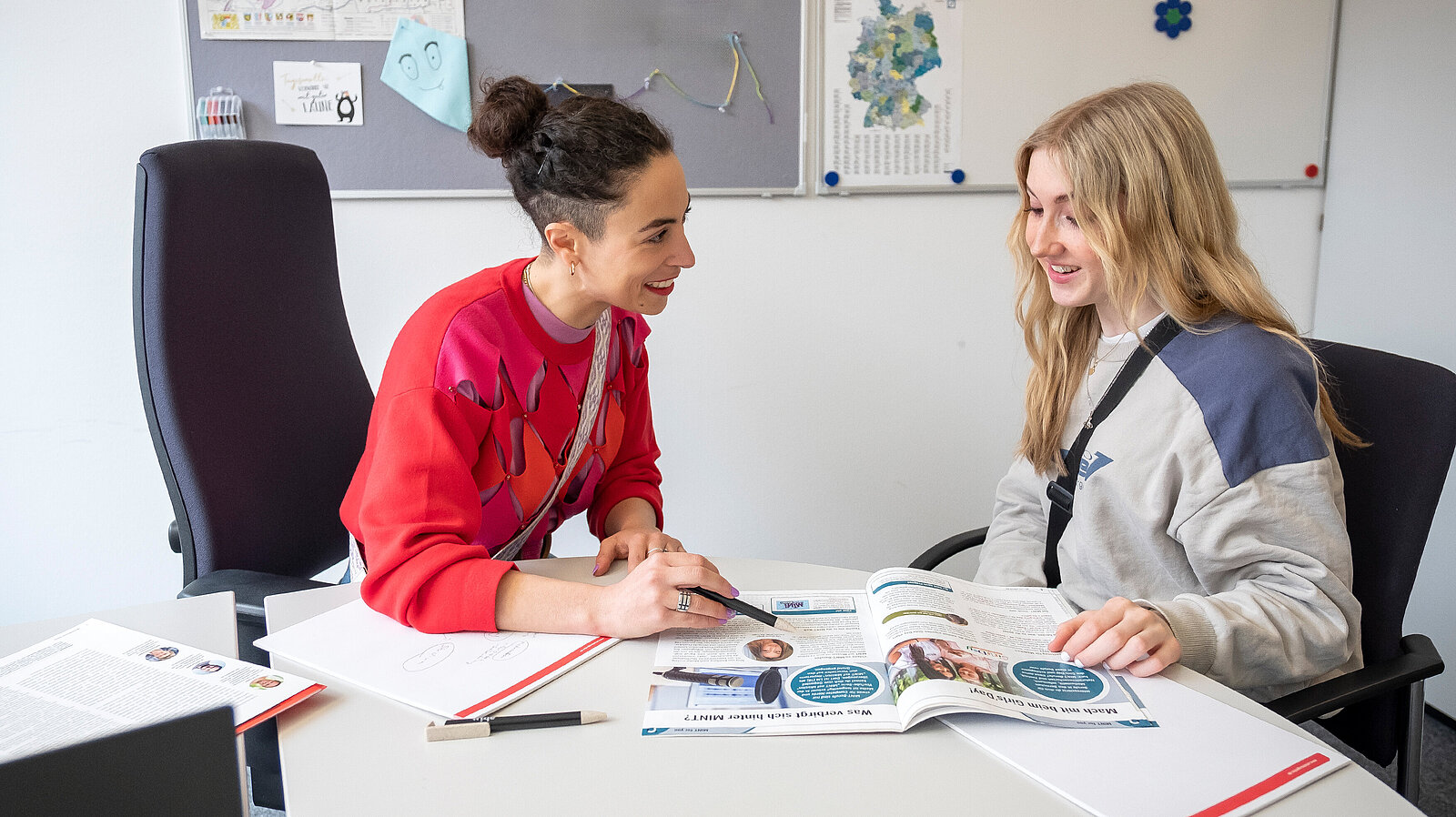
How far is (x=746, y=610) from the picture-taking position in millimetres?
927

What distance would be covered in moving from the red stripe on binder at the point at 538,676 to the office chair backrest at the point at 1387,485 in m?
0.93

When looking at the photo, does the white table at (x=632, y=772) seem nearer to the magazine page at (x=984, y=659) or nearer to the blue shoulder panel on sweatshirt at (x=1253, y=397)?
the magazine page at (x=984, y=659)

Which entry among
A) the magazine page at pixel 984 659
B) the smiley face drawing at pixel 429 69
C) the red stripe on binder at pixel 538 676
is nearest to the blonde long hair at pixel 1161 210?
the magazine page at pixel 984 659

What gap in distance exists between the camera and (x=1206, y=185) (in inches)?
45.3

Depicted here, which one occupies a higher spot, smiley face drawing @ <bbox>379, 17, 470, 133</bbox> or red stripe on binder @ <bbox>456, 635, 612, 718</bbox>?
smiley face drawing @ <bbox>379, 17, 470, 133</bbox>

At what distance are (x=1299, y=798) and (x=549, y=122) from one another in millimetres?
1057

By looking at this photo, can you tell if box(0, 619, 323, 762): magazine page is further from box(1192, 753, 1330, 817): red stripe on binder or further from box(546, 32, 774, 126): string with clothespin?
box(546, 32, 774, 126): string with clothespin

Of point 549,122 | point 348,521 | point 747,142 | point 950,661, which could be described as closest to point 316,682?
point 348,521

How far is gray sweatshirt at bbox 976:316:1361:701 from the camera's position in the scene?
98 cm

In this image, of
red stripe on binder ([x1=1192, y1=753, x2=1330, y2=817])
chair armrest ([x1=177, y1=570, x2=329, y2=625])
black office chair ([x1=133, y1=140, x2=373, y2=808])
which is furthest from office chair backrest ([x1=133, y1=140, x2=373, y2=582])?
red stripe on binder ([x1=1192, y1=753, x2=1330, y2=817])

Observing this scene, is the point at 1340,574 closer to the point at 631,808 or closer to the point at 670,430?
the point at 631,808

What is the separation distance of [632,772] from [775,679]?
0.58 ft

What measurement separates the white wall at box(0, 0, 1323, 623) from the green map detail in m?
0.20

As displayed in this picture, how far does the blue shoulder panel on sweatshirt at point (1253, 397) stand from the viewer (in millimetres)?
1035
